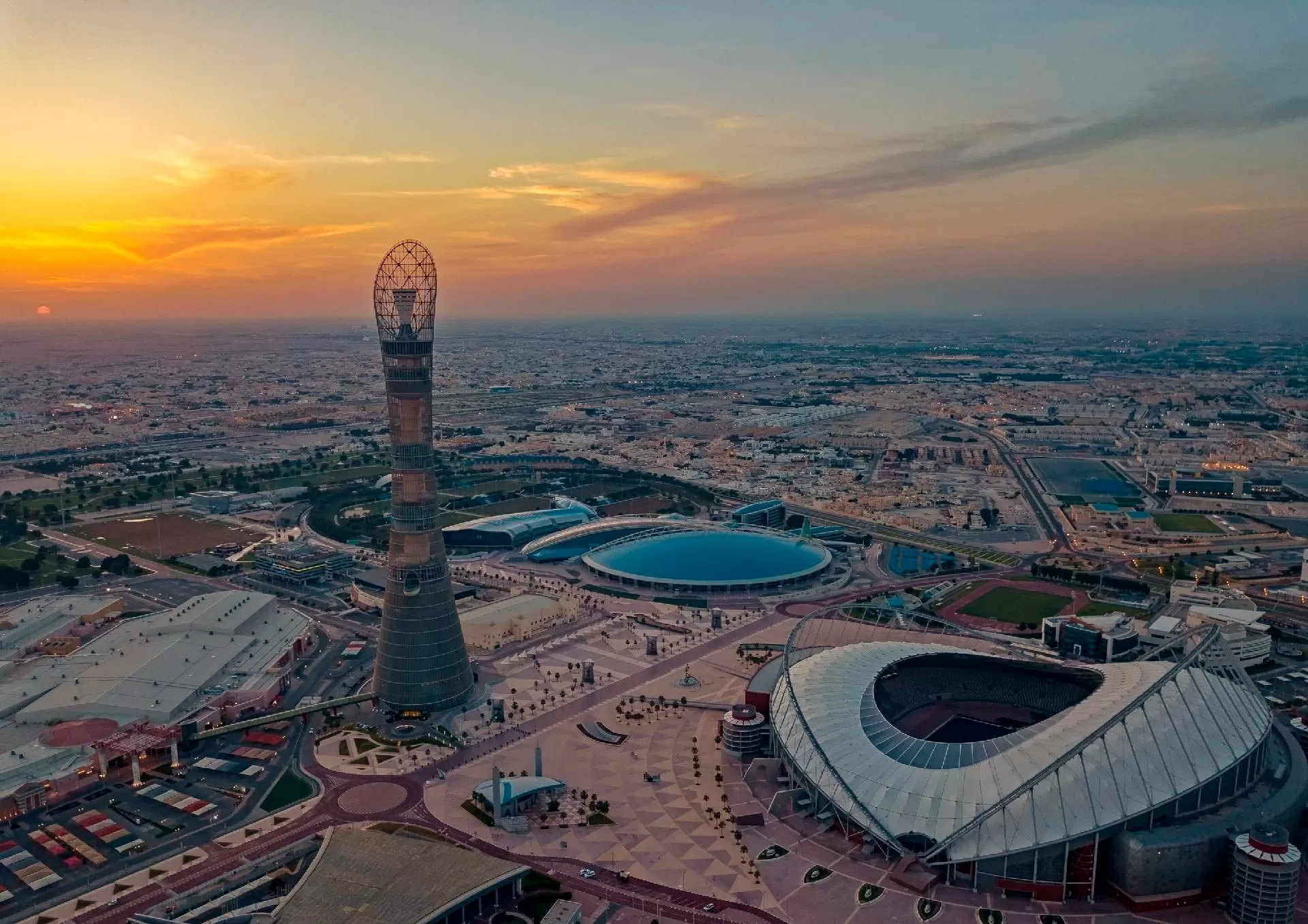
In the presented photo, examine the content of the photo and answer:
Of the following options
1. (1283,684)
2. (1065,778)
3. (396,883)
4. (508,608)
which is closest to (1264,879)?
(1065,778)

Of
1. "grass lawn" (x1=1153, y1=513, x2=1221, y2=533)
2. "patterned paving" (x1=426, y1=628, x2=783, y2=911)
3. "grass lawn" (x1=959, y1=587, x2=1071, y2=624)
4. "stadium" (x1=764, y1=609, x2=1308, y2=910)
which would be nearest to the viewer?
"stadium" (x1=764, y1=609, x2=1308, y2=910)

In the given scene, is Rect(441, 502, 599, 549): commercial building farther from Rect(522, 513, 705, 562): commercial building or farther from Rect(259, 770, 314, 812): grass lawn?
Rect(259, 770, 314, 812): grass lawn

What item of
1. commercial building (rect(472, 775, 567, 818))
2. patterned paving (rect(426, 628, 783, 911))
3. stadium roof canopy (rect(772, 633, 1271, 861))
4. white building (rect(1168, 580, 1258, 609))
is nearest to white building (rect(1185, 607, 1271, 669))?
white building (rect(1168, 580, 1258, 609))

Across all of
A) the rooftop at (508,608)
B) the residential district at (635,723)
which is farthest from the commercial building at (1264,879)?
the rooftop at (508,608)

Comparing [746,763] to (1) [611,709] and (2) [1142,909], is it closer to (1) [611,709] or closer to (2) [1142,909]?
(1) [611,709]

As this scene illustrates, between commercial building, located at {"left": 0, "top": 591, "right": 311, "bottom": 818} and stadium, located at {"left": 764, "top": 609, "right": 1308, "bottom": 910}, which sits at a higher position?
stadium, located at {"left": 764, "top": 609, "right": 1308, "bottom": 910}

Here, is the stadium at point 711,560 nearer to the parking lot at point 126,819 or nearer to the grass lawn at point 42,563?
the parking lot at point 126,819

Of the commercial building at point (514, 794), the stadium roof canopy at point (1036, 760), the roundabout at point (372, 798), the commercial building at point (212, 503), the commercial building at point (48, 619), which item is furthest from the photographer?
the commercial building at point (212, 503)
